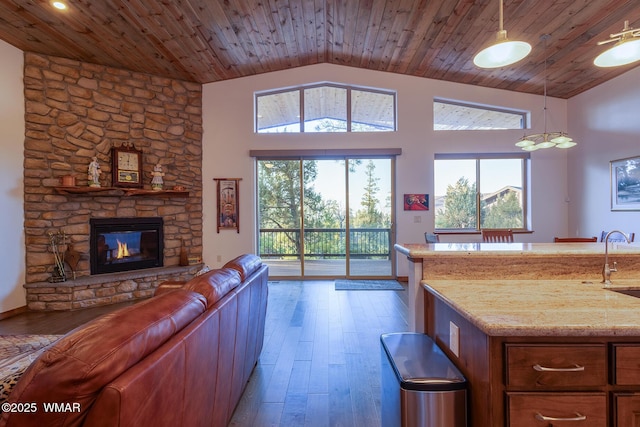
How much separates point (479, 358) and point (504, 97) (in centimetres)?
582

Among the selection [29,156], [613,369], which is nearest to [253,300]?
[613,369]

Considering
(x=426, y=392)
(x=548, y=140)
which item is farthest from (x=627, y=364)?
(x=548, y=140)

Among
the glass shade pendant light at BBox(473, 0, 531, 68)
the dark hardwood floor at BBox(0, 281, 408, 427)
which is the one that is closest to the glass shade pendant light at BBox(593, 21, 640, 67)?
the glass shade pendant light at BBox(473, 0, 531, 68)

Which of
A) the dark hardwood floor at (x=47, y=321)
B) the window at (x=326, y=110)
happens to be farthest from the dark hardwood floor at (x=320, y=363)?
the window at (x=326, y=110)

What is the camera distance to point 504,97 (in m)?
5.48

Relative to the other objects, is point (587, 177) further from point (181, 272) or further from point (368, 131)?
point (181, 272)

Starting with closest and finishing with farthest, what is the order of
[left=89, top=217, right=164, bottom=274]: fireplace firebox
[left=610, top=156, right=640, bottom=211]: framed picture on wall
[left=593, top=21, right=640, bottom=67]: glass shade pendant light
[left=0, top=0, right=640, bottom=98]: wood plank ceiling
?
[left=593, top=21, right=640, bottom=67]: glass shade pendant light, [left=0, top=0, right=640, bottom=98]: wood plank ceiling, [left=610, top=156, right=640, bottom=211]: framed picture on wall, [left=89, top=217, right=164, bottom=274]: fireplace firebox

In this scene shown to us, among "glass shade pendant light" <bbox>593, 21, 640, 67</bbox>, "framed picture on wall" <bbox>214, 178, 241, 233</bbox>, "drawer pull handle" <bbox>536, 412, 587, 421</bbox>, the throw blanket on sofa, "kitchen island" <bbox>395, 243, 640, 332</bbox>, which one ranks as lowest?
the throw blanket on sofa

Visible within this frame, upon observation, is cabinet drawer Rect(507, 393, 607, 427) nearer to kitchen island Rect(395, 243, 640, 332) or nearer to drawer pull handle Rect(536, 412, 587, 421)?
drawer pull handle Rect(536, 412, 587, 421)

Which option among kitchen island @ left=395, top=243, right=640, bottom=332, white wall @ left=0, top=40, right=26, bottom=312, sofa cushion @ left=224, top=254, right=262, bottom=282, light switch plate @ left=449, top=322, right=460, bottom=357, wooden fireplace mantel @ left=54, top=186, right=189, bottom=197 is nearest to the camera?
light switch plate @ left=449, top=322, right=460, bottom=357

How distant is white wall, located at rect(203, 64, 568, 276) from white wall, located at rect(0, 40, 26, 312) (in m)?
2.37

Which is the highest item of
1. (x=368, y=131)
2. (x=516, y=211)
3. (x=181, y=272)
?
(x=368, y=131)

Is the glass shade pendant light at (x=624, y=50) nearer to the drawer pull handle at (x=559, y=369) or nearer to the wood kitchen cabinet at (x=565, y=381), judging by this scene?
the wood kitchen cabinet at (x=565, y=381)

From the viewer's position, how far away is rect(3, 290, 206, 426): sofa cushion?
78cm
